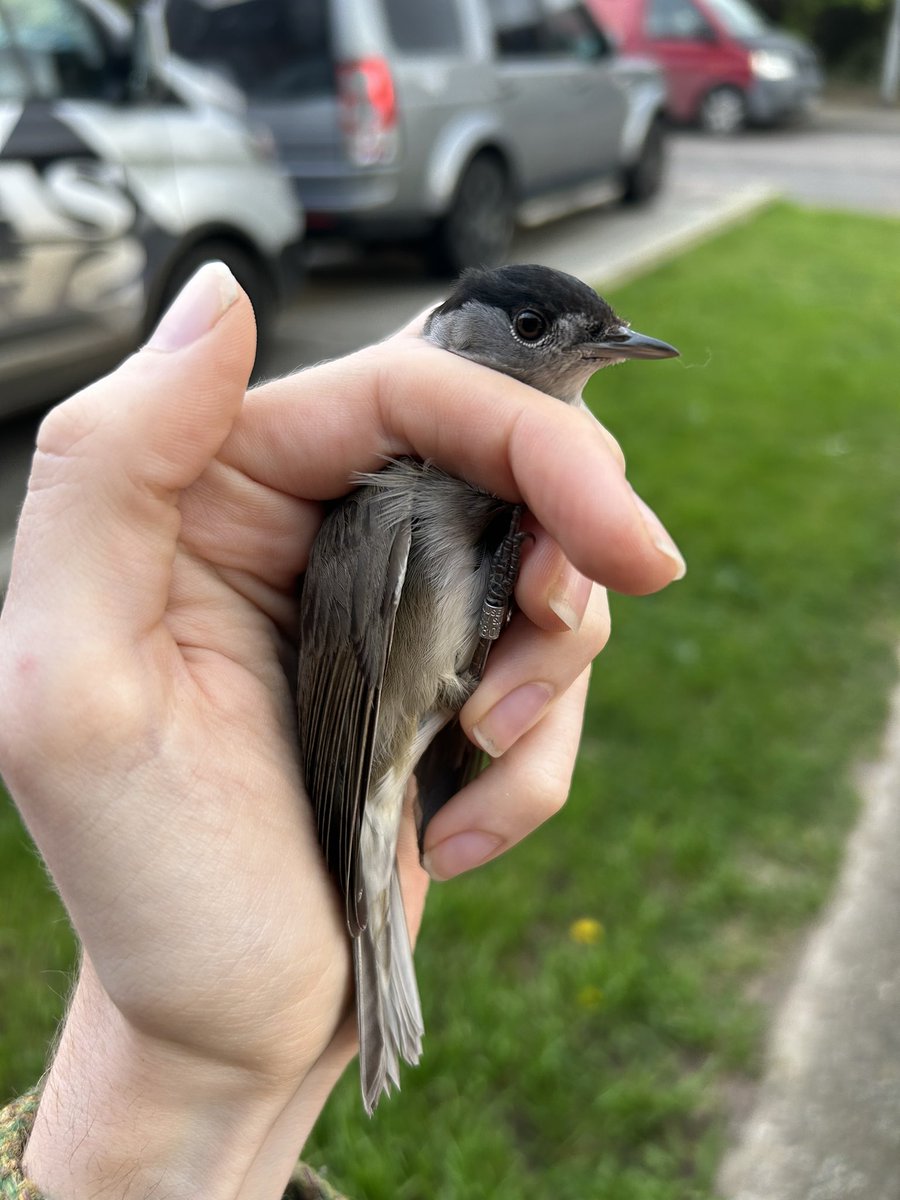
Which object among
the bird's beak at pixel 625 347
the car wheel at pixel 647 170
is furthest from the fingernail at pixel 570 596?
the car wheel at pixel 647 170

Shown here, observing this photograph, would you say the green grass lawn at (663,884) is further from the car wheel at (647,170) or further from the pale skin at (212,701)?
the car wheel at (647,170)

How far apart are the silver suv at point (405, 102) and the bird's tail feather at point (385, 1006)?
8196 mm

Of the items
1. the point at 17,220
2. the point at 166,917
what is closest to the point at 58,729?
the point at 166,917

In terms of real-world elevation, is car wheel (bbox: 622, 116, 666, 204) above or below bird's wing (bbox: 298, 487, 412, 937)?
below

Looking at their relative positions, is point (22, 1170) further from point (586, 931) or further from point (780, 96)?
point (780, 96)

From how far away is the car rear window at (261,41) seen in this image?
890cm

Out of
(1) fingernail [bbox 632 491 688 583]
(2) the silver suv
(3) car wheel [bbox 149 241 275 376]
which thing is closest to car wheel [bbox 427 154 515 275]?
(2) the silver suv

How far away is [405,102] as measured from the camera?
909cm

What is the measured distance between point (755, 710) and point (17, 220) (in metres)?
4.45

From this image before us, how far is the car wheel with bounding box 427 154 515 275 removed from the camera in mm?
10078

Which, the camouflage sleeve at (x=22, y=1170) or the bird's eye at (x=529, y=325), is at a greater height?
the bird's eye at (x=529, y=325)

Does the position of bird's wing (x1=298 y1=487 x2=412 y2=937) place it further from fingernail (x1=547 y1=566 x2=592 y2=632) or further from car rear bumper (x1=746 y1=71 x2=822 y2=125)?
car rear bumper (x1=746 y1=71 x2=822 y2=125)

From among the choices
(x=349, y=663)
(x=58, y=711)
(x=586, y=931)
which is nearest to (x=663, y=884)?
(x=586, y=931)

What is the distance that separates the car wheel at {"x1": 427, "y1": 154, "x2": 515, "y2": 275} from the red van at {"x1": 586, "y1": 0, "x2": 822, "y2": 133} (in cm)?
1278
